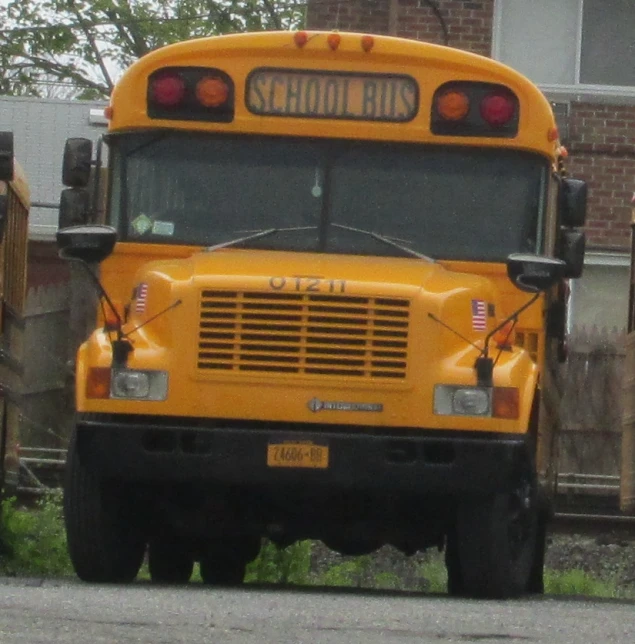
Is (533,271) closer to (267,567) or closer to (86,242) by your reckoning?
(86,242)

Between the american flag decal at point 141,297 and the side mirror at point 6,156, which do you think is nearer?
the american flag decal at point 141,297

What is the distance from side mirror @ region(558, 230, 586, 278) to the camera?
1055 cm

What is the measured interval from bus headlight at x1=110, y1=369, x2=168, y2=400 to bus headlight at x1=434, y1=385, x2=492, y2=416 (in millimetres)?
1169

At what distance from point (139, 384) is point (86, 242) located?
863mm

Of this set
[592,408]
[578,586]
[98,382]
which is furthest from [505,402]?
[592,408]

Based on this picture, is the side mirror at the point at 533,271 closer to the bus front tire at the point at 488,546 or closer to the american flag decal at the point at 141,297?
the bus front tire at the point at 488,546

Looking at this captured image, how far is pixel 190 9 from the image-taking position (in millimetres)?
34906

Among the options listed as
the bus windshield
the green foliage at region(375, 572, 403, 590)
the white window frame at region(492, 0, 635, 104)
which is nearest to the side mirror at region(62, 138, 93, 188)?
the bus windshield

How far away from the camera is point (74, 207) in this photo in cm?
1041

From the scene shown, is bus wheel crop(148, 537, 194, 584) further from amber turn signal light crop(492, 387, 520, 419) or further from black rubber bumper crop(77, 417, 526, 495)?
amber turn signal light crop(492, 387, 520, 419)

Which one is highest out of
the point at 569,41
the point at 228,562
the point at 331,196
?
the point at 569,41

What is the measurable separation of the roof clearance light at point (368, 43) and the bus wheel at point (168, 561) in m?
2.74

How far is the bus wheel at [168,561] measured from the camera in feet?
37.1

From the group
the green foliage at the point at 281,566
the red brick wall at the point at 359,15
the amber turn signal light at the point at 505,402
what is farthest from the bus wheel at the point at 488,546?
the red brick wall at the point at 359,15
